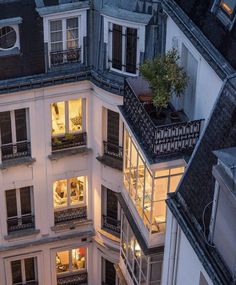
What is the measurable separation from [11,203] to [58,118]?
14.3 ft

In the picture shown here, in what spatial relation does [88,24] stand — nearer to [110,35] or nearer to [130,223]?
[110,35]

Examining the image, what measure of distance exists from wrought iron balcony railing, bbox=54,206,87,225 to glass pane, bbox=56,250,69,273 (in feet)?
7.83

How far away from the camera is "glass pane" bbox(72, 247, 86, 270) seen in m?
36.6

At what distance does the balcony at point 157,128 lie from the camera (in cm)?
2477

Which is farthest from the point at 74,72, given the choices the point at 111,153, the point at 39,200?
the point at 39,200

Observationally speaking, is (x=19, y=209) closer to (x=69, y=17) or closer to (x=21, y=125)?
(x=21, y=125)

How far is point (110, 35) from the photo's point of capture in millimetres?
30000

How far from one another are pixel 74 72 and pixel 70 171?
4797mm

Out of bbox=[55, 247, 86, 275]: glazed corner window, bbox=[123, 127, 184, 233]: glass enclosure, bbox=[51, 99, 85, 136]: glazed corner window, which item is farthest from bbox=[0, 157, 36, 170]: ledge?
bbox=[55, 247, 86, 275]: glazed corner window

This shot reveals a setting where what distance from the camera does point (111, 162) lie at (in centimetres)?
3247

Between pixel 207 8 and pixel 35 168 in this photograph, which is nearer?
pixel 207 8

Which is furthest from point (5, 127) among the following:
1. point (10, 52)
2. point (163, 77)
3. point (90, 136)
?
point (163, 77)

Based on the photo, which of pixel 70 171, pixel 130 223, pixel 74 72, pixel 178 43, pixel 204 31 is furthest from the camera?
pixel 70 171

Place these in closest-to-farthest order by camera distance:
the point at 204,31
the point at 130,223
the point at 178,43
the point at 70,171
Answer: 1. the point at 204,31
2. the point at 178,43
3. the point at 130,223
4. the point at 70,171
